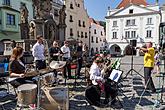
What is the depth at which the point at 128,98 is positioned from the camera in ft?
21.6

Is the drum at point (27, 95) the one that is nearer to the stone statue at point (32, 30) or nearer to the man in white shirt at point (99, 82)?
the man in white shirt at point (99, 82)

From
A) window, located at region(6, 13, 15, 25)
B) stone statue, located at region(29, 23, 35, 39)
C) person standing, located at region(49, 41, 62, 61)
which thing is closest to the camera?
person standing, located at region(49, 41, 62, 61)

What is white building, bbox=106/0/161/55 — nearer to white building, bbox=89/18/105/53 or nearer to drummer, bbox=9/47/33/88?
white building, bbox=89/18/105/53

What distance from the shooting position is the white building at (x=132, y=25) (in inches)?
1620

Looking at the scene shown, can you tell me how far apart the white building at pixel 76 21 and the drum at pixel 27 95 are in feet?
100.0

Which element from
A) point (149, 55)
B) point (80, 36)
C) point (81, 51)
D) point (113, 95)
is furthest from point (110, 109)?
point (80, 36)

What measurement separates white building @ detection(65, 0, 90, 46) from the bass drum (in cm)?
2958

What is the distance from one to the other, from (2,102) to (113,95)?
3.17m

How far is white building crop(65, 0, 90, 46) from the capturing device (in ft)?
121

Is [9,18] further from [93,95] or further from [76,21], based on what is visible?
[93,95]

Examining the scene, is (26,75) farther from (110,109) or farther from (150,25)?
(150,25)

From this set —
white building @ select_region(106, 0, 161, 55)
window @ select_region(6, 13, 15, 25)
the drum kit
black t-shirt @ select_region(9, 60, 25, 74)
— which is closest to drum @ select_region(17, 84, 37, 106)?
the drum kit

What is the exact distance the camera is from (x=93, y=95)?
19.3ft

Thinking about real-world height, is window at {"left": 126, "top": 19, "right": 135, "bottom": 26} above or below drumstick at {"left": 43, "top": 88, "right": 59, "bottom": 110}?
above
